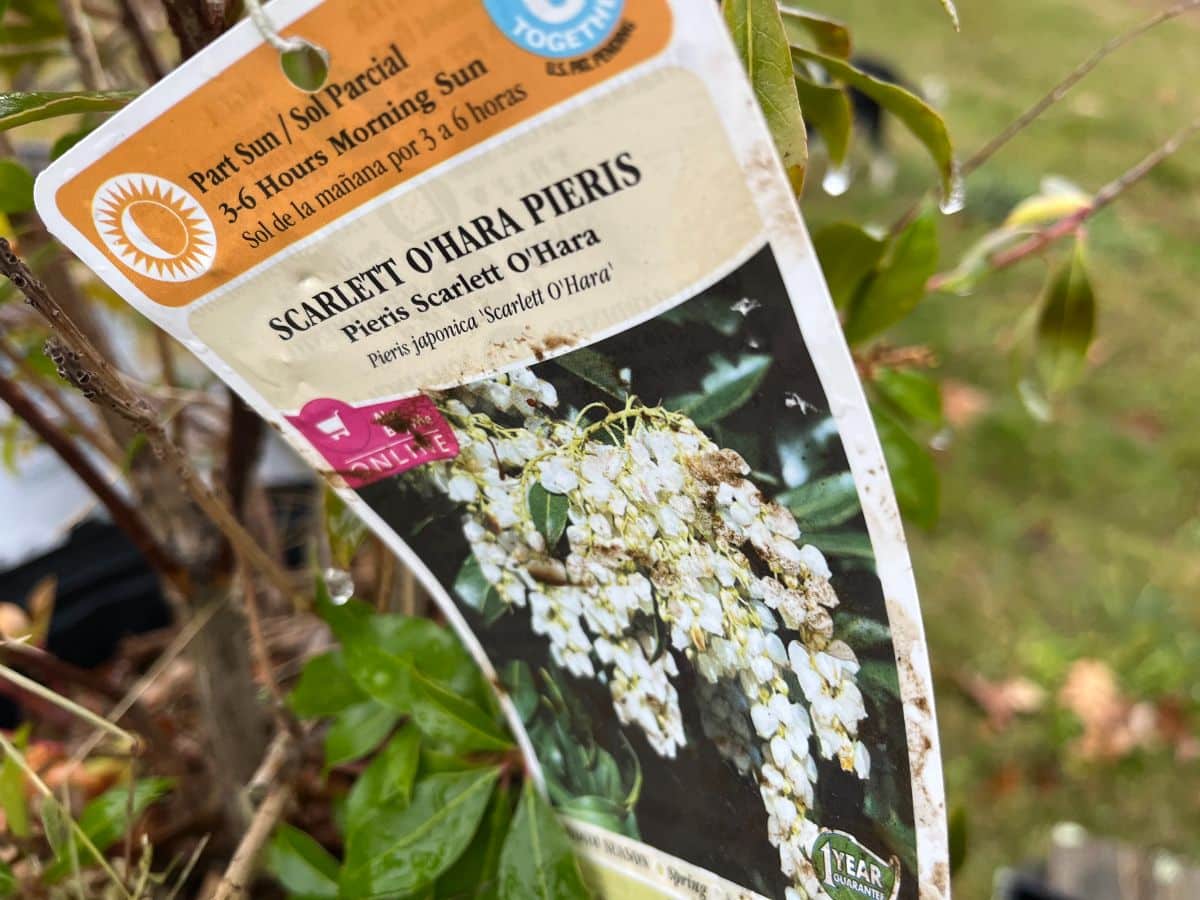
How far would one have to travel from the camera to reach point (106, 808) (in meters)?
0.69

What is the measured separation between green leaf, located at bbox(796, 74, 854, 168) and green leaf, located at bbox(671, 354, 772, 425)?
0.89 ft

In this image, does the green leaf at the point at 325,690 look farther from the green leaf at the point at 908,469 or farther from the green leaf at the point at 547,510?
the green leaf at the point at 908,469

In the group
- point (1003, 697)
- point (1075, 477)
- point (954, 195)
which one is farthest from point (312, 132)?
point (1075, 477)

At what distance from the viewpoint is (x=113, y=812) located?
685mm

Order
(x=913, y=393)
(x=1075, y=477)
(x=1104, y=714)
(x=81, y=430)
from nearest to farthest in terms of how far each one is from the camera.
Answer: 1. (x=913, y=393)
2. (x=81, y=430)
3. (x=1104, y=714)
4. (x=1075, y=477)

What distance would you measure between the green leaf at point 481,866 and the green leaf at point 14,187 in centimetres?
Result: 51

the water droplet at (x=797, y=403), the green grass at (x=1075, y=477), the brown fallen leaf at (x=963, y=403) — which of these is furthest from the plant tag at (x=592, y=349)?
the brown fallen leaf at (x=963, y=403)

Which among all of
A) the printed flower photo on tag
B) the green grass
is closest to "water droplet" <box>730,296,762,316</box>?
the printed flower photo on tag

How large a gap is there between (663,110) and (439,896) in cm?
55

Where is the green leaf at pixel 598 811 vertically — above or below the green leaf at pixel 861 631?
below

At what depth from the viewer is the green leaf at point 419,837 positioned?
1.91ft

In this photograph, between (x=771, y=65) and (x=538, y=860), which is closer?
(x=771, y=65)

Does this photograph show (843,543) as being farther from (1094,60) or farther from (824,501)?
(1094,60)

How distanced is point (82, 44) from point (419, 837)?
0.67 m
